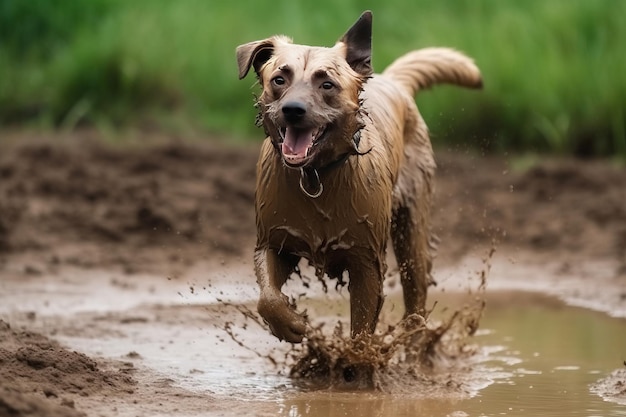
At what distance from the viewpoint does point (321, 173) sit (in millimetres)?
6195

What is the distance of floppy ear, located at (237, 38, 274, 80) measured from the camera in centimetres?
632

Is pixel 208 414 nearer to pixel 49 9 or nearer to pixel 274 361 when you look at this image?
pixel 274 361

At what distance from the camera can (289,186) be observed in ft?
20.3

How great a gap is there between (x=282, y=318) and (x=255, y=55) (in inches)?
50.1

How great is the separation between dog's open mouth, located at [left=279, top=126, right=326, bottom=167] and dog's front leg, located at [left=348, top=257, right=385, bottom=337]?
80 cm

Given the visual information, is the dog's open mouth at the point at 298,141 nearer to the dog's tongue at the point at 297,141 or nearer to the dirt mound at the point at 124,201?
the dog's tongue at the point at 297,141

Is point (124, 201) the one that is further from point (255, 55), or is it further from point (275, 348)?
point (255, 55)

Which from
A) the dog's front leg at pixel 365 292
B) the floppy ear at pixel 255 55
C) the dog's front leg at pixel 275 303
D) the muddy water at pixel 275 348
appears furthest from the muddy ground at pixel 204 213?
the floppy ear at pixel 255 55

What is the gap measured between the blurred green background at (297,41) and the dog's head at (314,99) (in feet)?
21.9

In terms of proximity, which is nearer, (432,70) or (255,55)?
(255,55)

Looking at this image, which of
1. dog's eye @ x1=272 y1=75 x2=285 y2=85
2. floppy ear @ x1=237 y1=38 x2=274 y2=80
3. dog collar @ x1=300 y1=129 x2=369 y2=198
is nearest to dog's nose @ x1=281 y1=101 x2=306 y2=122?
dog's eye @ x1=272 y1=75 x2=285 y2=85

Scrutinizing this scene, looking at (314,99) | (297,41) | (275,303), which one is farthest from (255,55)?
(297,41)

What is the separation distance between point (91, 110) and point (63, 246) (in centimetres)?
352

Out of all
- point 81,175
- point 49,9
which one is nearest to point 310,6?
point 49,9
